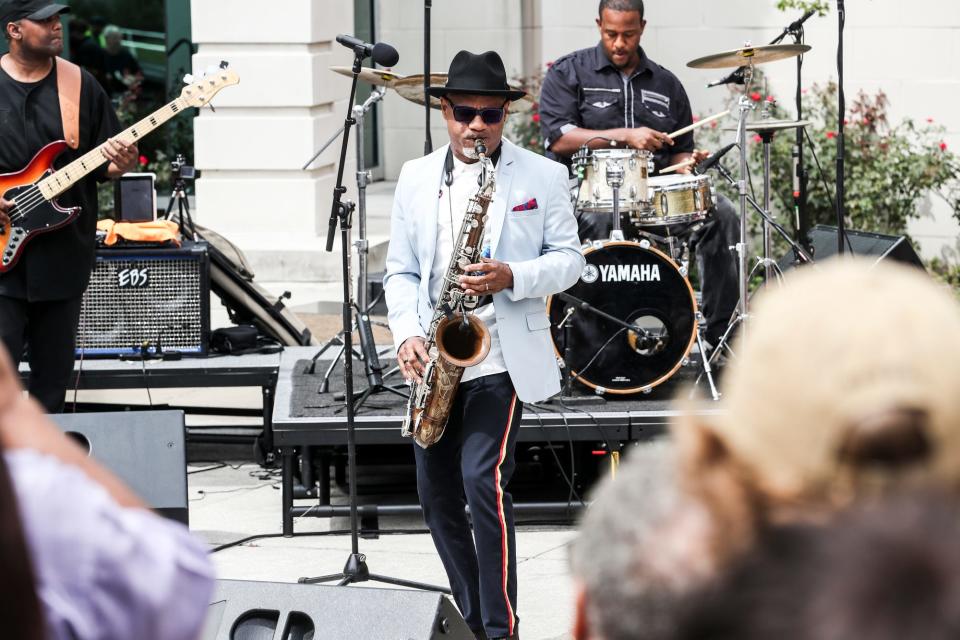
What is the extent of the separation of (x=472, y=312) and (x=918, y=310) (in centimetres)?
373

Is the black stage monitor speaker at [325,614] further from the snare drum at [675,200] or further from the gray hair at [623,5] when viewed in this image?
the gray hair at [623,5]

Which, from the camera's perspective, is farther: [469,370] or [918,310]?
[469,370]

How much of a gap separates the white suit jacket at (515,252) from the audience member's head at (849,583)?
3.60 m

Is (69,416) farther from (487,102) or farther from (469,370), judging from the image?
(487,102)

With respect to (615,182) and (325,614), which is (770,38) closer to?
(615,182)

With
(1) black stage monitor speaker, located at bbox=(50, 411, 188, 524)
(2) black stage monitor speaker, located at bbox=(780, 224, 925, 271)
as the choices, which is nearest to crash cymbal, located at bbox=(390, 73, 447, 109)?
(2) black stage monitor speaker, located at bbox=(780, 224, 925, 271)

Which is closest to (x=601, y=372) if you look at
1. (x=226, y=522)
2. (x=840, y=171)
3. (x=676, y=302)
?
(x=676, y=302)

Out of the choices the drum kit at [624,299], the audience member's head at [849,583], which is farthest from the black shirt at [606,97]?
the audience member's head at [849,583]

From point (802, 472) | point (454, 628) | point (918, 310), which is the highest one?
point (918, 310)

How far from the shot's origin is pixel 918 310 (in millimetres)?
1216

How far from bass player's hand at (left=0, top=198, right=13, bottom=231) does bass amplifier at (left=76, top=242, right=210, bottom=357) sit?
1.32 meters

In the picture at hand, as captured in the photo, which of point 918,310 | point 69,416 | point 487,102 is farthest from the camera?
point 487,102

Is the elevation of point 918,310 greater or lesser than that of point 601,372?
greater

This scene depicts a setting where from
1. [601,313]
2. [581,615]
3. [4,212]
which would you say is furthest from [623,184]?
[581,615]
